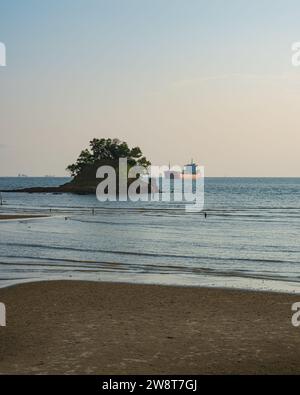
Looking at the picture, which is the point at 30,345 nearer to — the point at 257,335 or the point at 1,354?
the point at 1,354

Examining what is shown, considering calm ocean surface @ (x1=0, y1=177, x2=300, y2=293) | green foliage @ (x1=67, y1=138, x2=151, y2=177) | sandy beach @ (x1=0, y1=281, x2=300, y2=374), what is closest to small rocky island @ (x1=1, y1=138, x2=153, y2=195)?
green foliage @ (x1=67, y1=138, x2=151, y2=177)

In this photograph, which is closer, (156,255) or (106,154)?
(156,255)

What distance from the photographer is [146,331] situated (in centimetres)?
1416

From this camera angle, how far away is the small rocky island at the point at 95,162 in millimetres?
173375

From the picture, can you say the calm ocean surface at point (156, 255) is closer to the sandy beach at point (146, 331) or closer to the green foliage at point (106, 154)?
the sandy beach at point (146, 331)

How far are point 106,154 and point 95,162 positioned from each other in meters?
5.09

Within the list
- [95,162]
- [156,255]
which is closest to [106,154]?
[95,162]

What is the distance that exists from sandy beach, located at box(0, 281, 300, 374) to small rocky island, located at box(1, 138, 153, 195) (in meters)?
148

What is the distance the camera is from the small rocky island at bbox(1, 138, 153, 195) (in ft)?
569

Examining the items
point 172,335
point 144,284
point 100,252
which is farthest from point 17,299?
point 100,252
